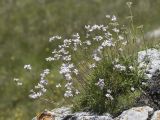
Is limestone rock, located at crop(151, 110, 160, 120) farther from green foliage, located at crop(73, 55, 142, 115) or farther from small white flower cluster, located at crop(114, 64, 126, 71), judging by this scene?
small white flower cluster, located at crop(114, 64, 126, 71)

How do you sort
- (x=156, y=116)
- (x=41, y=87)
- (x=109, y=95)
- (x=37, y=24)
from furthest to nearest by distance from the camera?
(x=37, y=24)
(x=41, y=87)
(x=109, y=95)
(x=156, y=116)

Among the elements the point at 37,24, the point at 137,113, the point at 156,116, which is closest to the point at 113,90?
the point at 137,113

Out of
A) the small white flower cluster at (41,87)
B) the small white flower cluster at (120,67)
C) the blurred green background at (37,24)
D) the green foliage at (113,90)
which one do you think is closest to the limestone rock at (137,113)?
the green foliage at (113,90)

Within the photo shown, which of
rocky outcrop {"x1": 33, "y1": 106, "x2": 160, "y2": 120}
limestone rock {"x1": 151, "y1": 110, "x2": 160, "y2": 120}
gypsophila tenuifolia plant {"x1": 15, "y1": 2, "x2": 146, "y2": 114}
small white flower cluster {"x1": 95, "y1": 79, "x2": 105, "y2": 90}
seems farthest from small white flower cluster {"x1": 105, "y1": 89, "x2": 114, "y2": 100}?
limestone rock {"x1": 151, "y1": 110, "x2": 160, "y2": 120}

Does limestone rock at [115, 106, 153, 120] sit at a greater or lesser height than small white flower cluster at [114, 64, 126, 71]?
lesser

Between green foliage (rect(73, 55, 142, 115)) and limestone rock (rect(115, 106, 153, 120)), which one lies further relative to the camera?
Answer: green foliage (rect(73, 55, 142, 115))

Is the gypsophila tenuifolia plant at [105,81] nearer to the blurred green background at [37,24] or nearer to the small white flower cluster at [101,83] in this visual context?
the small white flower cluster at [101,83]

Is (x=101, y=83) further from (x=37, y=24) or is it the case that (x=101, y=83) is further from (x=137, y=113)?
(x=37, y=24)
